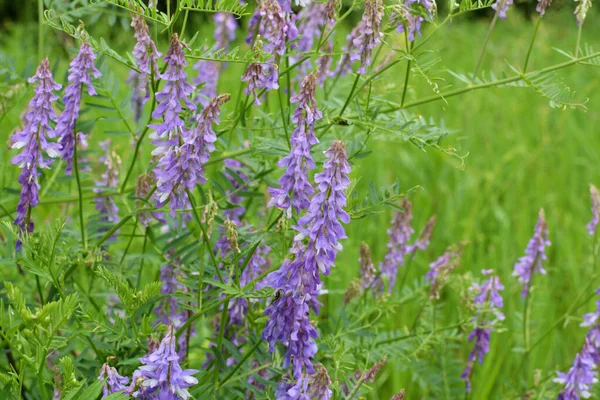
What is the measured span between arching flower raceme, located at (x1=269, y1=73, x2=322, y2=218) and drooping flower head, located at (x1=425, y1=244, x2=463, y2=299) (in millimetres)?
664

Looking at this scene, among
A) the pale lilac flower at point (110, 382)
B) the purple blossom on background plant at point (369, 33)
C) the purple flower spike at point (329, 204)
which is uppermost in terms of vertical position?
the purple blossom on background plant at point (369, 33)

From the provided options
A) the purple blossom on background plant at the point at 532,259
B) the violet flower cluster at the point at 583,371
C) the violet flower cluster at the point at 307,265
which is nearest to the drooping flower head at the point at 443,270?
the purple blossom on background plant at the point at 532,259

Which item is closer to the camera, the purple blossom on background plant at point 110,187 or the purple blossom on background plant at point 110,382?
the purple blossom on background plant at point 110,382

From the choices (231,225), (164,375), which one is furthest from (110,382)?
(231,225)

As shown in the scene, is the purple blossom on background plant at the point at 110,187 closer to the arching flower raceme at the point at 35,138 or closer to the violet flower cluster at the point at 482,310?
the arching flower raceme at the point at 35,138

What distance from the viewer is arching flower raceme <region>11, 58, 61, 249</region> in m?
1.35

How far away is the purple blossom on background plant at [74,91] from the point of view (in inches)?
54.2

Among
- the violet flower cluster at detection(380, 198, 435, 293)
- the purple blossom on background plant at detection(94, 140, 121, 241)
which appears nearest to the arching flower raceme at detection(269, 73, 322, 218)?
the purple blossom on background plant at detection(94, 140, 121, 241)

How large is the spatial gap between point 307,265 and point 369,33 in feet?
1.41

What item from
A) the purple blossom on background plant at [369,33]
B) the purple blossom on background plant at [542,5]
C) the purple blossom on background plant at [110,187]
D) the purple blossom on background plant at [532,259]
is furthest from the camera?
the purple blossom on background plant at [532,259]

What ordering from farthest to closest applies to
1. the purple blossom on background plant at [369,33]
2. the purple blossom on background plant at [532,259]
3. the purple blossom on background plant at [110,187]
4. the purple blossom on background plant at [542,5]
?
the purple blossom on background plant at [532,259] < the purple blossom on background plant at [110,187] < the purple blossom on background plant at [542,5] < the purple blossom on background plant at [369,33]

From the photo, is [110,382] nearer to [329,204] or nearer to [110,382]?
[110,382]

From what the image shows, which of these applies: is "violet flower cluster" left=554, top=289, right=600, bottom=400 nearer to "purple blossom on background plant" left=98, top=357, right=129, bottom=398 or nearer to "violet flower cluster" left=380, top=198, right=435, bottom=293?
"violet flower cluster" left=380, top=198, right=435, bottom=293

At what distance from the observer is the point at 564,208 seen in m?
3.41
